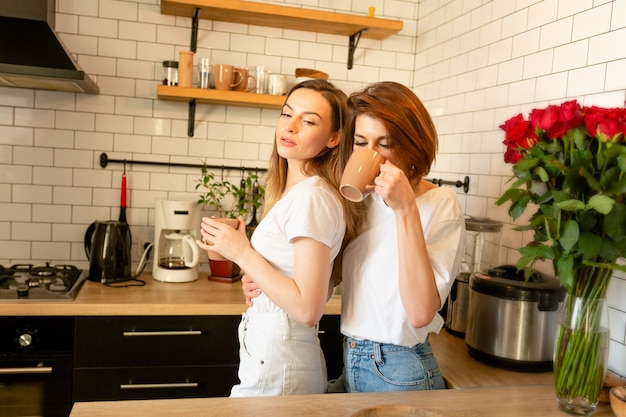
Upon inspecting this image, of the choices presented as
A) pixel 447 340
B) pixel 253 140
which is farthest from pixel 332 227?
pixel 253 140

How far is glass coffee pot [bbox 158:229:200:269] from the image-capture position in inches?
108

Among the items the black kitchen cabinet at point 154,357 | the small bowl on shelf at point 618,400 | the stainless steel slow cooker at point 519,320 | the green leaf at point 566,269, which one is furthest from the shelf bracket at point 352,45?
the small bowl on shelf at point 618,400

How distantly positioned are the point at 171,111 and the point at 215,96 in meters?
0.31

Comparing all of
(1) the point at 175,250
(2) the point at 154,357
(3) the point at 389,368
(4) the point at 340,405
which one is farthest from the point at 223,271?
(4) the point at 340,405

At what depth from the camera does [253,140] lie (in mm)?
3074

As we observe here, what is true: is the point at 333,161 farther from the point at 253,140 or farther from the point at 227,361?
the point at 253,140

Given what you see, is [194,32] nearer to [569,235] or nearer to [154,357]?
[154,357]

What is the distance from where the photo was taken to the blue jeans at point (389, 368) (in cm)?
153

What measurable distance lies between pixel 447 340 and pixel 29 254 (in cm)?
193

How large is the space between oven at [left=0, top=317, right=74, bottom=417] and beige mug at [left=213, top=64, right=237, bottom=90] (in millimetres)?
1204

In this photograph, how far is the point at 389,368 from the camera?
1.55 m

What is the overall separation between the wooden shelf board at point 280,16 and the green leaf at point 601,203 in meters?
1.84

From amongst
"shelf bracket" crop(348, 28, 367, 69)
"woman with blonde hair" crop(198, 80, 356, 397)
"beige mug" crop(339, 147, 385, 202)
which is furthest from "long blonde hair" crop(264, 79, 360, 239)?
"shelf bracket" crop(348, 28, 367, 69)

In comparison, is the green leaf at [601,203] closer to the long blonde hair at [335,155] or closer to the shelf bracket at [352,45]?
the long blonde hair at [335,155]
